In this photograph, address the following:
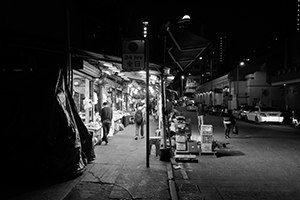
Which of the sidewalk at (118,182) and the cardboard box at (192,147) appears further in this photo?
the cardboard box at (192,147)

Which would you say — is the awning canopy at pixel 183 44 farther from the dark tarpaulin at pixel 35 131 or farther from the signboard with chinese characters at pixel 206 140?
the dark tarpaulin at pixel 35 131

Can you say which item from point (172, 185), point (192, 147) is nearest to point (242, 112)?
point (192, 147)

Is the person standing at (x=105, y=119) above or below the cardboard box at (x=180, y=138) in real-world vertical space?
above

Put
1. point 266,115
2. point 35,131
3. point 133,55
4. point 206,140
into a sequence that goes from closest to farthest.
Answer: point 35,131, point 133,55, point 206,140, point 266,115

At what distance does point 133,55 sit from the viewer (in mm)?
7672

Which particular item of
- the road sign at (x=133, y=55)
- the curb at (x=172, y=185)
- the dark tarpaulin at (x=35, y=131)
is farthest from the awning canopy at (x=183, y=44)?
the dark tarpaulin at (x=35, y=131)

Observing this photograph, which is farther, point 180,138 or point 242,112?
point 242,112

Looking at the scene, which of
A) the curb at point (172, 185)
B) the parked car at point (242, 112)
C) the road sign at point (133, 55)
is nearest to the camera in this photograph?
the curb at point (172, 185)

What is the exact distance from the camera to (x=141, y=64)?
301 inches

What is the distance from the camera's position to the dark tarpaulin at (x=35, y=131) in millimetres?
5965

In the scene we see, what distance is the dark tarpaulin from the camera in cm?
596

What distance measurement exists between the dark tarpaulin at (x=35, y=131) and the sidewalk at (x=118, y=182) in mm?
582

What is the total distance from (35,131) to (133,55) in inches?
138

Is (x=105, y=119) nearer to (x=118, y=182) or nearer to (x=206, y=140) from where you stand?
(x=206, y=140)
